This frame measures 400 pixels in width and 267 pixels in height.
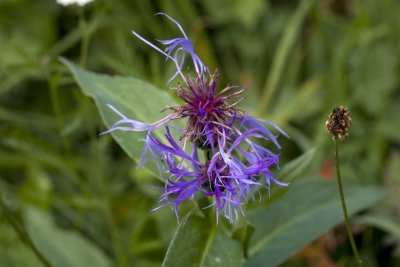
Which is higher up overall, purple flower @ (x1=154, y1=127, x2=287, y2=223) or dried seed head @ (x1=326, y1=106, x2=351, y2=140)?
dried seed head @ (x1=326, y1=106, x2=351, y2=140)

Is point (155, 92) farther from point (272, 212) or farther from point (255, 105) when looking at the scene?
point (255, 105)

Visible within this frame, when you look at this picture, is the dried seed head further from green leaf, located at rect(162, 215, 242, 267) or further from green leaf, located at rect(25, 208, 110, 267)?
green leaf, located at rect(25, 208, 110, 267)

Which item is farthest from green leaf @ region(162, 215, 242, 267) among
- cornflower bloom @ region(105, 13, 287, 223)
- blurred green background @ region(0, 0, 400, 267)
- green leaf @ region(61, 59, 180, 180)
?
blurred green background @ region(0, 0, 400, 267)

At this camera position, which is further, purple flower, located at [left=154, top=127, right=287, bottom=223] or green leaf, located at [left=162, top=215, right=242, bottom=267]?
green leaf, located at [left=162, top=215, right=242, bottom=267]

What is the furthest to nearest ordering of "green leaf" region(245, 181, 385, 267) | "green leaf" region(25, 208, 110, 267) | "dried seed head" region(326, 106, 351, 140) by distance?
"green leaf" region(25, 208, 110, 267)
"green leaf" region(245, 181, 385, 267)
"dried seed head" region(326, 106, 351, 140)

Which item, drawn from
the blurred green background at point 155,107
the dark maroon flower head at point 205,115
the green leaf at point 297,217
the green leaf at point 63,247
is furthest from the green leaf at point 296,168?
the green leaf at point 63,247

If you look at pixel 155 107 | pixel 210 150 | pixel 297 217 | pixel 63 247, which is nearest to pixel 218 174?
pixel 210 150

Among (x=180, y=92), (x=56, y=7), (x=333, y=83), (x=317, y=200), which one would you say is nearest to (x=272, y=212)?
(x=317, y=200)

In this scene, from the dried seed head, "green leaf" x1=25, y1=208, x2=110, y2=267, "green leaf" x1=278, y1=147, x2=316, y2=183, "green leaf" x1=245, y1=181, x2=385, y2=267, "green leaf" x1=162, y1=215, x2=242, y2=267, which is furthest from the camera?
"green leaf" x1=25, y1=208, x2=110, y2=267
